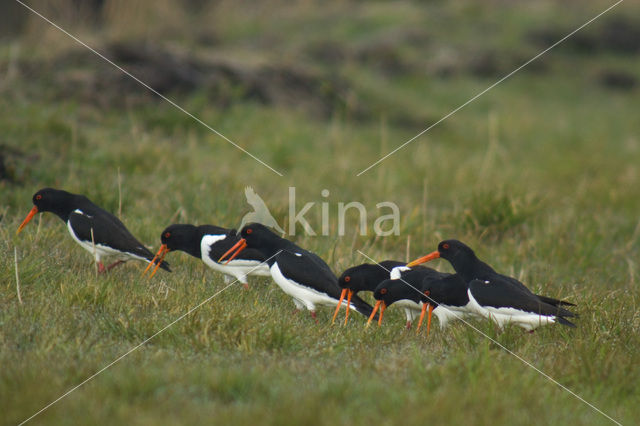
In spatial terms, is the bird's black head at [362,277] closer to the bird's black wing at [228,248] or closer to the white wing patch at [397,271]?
the white wing patch at [397,271]

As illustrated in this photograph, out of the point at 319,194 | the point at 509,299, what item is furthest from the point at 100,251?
the point at 319,194

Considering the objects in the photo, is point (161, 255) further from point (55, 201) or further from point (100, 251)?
point (55, 201)

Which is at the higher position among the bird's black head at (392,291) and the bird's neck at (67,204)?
the bird's neck at (67,204)

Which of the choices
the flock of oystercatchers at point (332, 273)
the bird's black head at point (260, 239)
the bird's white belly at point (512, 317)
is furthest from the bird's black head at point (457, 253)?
the bird's black head at point (260, 239)

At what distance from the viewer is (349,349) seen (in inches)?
169

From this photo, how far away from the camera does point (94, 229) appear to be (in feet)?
17.1

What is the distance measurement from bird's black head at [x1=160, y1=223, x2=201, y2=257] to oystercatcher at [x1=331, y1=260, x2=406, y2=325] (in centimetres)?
119

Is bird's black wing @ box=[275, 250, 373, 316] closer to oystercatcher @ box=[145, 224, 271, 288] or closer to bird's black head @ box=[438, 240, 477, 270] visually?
oystercatcher @ box=[145, 224, 271, 288]

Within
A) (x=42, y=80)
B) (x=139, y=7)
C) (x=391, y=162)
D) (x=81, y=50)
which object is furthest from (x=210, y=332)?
(x=139, y=7)

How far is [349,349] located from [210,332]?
0.82m

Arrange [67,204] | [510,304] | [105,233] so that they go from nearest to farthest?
[510,304] < [105,233] < [67,204]

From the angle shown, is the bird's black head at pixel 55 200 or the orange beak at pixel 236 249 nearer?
the orange beak at pixel 236 249

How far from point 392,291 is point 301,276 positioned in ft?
1.99

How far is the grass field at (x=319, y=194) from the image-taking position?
3.62 m
